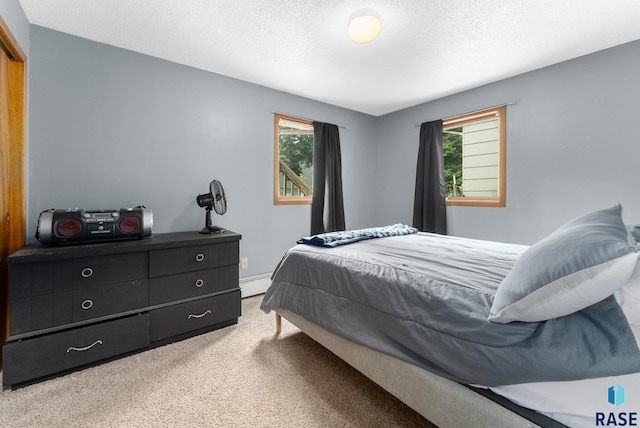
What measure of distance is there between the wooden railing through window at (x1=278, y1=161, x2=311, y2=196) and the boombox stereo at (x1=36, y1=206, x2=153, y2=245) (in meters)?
1.74

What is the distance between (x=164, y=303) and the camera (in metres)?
2.13

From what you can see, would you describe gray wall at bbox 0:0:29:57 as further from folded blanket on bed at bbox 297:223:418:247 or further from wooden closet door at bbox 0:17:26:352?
folded blanket on bed at bbox 297:223:418:247

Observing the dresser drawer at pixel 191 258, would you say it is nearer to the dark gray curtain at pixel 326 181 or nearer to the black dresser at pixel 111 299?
the black dresser at pixel 111 299

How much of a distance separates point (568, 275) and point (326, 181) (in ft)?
10.3

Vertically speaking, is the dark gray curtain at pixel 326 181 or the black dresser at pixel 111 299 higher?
the dark gray curtain at pixel 326 181

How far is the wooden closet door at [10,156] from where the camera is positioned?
70.4 inches

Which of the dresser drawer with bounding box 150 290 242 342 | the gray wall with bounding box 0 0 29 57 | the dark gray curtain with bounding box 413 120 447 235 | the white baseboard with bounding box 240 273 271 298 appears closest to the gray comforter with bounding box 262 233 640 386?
the dresser drawer with bounding box 150 290 242 342

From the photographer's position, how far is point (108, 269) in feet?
6.23

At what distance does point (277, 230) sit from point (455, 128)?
8.81ft

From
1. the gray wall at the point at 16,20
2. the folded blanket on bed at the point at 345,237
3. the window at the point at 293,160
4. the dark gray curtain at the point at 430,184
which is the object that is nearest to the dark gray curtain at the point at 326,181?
the window at the point at 293,160

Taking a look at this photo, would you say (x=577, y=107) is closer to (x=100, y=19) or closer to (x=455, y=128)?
(x=455, y=128)

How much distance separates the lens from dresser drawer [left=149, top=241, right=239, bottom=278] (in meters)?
2.09

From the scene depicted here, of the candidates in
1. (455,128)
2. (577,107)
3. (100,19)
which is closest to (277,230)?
(100,19)

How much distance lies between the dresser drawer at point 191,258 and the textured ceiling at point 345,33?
1.72m
